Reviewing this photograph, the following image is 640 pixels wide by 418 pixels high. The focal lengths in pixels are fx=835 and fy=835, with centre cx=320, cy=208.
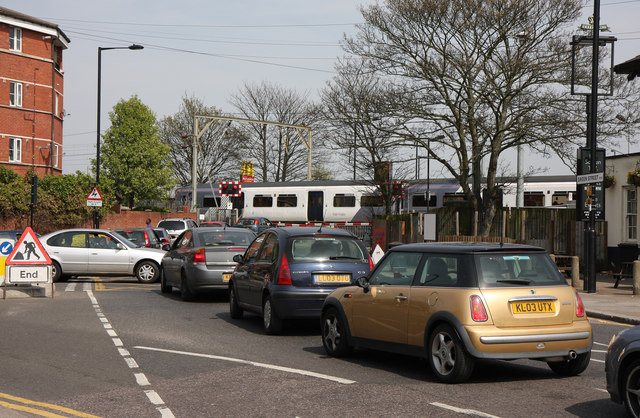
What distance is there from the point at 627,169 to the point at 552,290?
63.7ft

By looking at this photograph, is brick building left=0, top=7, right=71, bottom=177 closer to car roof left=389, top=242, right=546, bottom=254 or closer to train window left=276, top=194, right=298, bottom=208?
train window left=276, top=194, right=298, bottom=208

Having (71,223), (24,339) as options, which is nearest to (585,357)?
(24,339)

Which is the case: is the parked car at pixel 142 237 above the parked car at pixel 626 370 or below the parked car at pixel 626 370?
above

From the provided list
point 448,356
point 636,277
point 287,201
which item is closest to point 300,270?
point 448,356

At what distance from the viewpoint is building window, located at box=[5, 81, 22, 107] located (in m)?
55.3

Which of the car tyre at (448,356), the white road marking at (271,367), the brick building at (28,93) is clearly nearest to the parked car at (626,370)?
the car tyre at (448,356)

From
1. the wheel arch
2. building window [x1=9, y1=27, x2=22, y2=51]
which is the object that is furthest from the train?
the wheel arch

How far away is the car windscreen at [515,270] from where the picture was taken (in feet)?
27.7

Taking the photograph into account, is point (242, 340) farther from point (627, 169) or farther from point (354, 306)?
point (627, 169)

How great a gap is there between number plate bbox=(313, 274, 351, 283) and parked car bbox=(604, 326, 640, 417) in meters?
5.92

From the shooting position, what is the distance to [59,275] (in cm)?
2344

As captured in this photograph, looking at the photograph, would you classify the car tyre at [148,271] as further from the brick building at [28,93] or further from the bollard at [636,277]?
the brick building at [28,93]

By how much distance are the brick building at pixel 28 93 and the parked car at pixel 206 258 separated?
127 feet

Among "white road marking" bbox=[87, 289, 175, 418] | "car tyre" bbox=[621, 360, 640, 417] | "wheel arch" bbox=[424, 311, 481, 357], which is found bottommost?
"white road marking" bbox=[87, 289, 175, 418]
